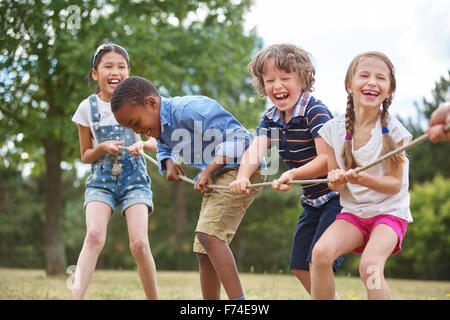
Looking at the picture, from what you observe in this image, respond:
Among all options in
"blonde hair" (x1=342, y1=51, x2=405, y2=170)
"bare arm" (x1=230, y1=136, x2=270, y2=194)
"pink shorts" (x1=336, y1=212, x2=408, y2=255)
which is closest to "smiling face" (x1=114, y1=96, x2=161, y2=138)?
"bare arm" (x1=230, y1=136, x2=270, y2=194)

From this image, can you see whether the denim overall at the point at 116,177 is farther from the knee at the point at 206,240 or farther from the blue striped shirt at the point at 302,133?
the blue striped shirt at the point at 302,133

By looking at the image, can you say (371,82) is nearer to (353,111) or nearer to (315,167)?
(353,111)

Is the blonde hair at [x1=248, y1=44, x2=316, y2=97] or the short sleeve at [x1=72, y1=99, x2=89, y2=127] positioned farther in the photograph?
the short sleeve at [x1=72, y1=99, x2=89, y2=127]

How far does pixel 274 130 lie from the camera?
10.9 ft

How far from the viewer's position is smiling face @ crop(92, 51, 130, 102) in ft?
12.5

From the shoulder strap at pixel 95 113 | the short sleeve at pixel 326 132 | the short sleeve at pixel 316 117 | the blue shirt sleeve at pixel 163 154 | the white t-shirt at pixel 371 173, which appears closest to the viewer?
the white t-shirt at pixel 371 173

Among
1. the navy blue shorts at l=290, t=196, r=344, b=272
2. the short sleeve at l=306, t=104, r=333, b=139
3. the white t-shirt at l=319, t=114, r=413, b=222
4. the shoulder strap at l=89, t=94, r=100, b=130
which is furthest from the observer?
the shoulder strap at l=89, t=94, r=100, b=130

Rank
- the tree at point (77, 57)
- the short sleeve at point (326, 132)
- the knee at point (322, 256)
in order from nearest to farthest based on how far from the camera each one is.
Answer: the knee at point (322, 256), the short sleeve at point (326, 132), the tree at point (77, 57)

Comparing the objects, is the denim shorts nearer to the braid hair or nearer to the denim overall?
the denim overall

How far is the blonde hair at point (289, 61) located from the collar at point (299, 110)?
7 cm

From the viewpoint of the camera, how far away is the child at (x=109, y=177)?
3420 mm

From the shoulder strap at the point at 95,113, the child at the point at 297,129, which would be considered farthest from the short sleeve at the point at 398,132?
the shoulder strap at the point at 95,113

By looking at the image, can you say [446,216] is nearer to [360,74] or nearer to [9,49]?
[9,49]

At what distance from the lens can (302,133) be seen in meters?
3.22
